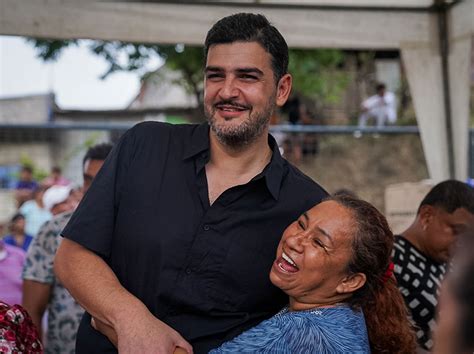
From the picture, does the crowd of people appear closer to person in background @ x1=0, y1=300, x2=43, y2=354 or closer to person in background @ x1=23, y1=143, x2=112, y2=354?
person in background @ x1=0, y1=300, x2=43, y2=354

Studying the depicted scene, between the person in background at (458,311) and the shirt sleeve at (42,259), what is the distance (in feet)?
9.15

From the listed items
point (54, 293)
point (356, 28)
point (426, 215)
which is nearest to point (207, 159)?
point (426, 215)

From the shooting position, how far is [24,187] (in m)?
7.62

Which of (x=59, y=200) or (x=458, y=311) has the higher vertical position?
(x=458, y=311)

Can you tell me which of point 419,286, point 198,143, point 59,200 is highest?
point 198,143

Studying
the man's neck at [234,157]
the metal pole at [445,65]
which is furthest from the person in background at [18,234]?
the man's neck at [234,157]

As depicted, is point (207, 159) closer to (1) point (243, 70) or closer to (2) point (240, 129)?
(2) point (240, 129)

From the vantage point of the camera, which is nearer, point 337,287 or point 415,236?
point 337,287

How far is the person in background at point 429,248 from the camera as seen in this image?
3496 mm

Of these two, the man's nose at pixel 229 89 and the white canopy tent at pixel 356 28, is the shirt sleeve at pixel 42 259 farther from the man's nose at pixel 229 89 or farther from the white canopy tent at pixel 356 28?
the man's nose at pixel 229 89

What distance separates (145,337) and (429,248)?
77.8 inches

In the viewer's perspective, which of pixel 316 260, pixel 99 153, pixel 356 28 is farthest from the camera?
pixel 356 28

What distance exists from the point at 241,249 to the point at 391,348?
594 mm

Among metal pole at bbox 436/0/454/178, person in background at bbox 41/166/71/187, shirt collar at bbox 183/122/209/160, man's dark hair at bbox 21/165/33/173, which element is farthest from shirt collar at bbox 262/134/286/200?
man's dark hair at bbox 21/165/33/173
